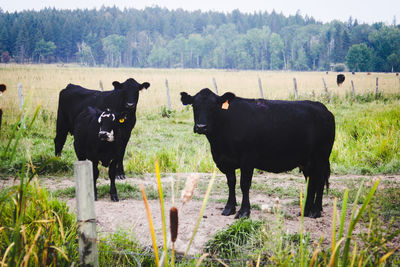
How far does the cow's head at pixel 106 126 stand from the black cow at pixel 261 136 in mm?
1255

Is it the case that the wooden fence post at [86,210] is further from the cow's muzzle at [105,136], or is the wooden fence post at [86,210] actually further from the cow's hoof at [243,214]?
the cow's muzzle at [105,136]

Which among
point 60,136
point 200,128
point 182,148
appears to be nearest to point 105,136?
point 200,128

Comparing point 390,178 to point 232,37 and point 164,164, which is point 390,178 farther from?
point 232,37

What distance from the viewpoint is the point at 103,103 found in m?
8.48

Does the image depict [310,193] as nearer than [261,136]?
No

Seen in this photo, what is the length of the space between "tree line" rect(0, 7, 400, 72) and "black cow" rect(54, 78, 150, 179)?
64.0m

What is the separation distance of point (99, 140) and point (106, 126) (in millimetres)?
326

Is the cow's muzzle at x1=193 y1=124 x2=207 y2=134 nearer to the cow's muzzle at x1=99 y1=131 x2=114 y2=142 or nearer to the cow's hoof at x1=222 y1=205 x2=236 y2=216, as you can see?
the cow's hoof at x1=222 y1=205 x2=236 y2=216

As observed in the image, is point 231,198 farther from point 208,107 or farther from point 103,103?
point 103,103

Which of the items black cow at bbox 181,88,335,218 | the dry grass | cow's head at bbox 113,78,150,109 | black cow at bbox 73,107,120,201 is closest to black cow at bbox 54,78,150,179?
cow's head at bbox 113,78,150,109

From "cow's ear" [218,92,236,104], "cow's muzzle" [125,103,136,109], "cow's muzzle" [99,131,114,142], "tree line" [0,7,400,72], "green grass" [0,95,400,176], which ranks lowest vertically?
"green grass" [0,95,400,176]

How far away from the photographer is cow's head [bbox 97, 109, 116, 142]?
599 cm

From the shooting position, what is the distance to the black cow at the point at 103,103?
813cm

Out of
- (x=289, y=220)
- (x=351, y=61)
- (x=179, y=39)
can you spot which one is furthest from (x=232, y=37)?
(x=289, y=220)
